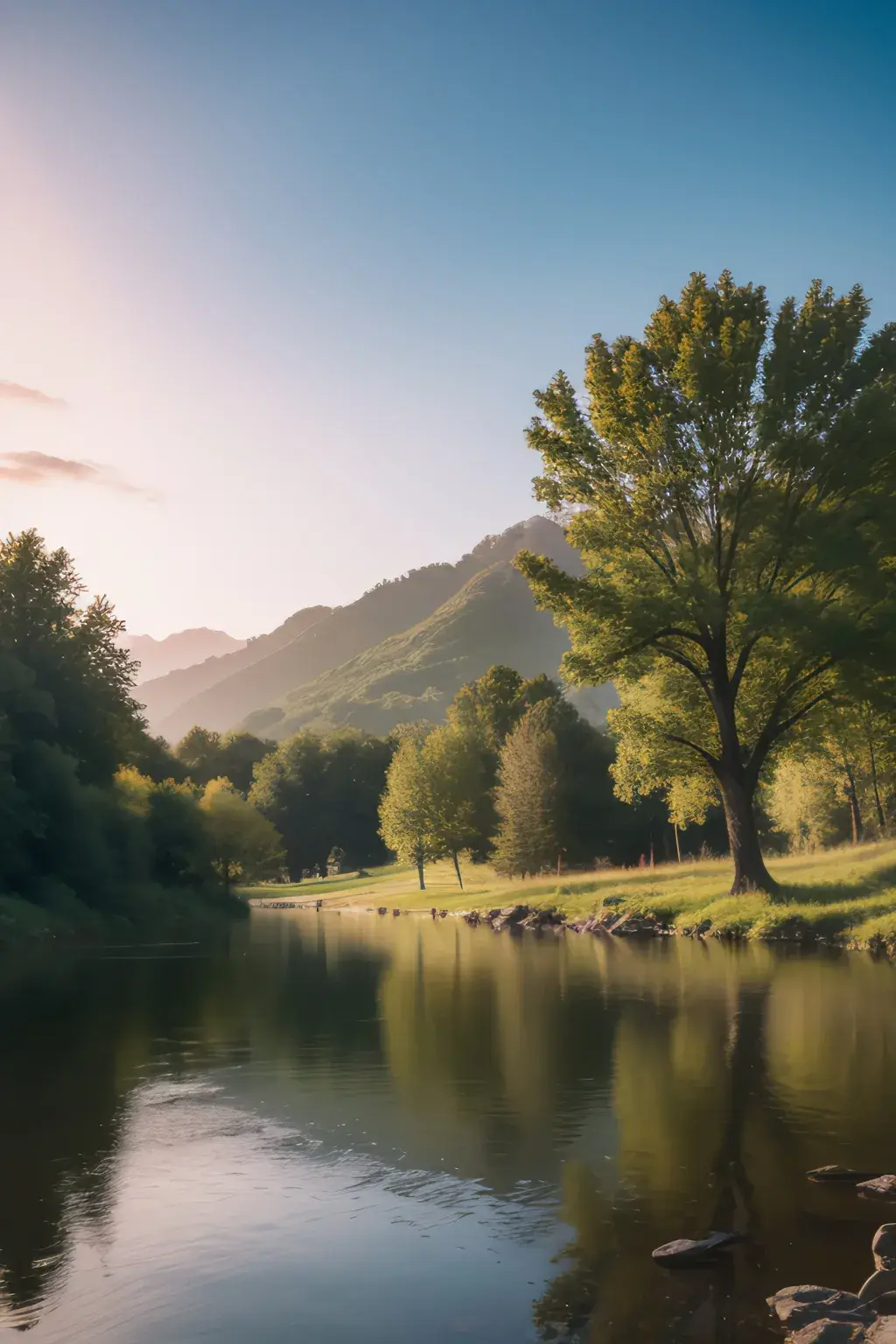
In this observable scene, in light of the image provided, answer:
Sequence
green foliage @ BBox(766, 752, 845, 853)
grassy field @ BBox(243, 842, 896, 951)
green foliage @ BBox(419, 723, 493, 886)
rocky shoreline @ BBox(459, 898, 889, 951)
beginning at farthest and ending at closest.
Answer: green foliage @ BBox(419, 723, 493, 886) < green foliage @ BBox(766, 752, 845, 853) < rocky shoreline @ BBox(459, 898, 889, 951) < grassy field @ BBox(243, 842, 896, 951)

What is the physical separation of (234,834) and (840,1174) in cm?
Answer: 8425

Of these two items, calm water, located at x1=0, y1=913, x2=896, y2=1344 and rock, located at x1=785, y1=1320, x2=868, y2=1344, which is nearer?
rock, located at x1=785, y1=1320, x2=868, y2=1344

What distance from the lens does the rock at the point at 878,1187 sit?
10188mm

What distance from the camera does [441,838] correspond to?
9631 centimetres

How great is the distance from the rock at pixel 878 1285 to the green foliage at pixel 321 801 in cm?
14675

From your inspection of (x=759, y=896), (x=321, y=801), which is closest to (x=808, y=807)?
(x=759, y=896)

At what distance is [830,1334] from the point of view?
7168mm

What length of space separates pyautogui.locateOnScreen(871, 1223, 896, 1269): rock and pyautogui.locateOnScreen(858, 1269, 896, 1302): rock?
462mm

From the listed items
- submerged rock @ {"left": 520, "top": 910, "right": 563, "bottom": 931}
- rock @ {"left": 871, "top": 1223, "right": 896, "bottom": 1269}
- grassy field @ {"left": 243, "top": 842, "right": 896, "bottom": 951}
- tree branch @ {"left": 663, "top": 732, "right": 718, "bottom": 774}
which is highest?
tree branch @ {"left": 663, "top": 732, "right": 718, "bottom": 774}

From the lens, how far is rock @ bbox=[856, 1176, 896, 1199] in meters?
10.2

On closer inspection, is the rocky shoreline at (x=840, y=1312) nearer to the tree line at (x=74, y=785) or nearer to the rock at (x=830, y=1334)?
the rock at (x=830, y=1334)

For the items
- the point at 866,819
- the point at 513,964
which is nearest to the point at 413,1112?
the point at 513,964

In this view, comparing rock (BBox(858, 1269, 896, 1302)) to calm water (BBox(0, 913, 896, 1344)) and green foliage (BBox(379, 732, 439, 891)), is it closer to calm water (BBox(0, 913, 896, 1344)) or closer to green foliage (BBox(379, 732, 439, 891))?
calm water (BBox(0, 913, 896, 1344))

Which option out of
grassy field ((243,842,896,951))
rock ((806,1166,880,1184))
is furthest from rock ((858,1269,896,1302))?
grassy field ((243,842,896,951))
